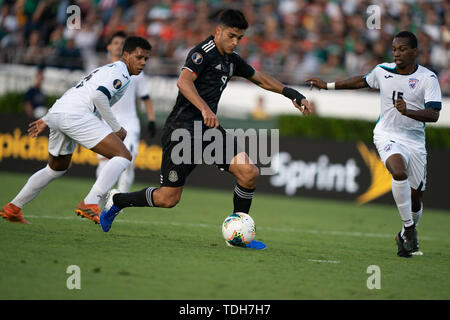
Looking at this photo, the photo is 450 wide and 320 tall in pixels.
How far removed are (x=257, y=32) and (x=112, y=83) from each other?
14.2m

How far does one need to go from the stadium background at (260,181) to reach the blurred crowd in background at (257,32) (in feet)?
0.17

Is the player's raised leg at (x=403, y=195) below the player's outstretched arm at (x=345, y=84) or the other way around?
below

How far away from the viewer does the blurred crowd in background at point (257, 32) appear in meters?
19.4

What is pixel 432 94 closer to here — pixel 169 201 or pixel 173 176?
pixel 173 176

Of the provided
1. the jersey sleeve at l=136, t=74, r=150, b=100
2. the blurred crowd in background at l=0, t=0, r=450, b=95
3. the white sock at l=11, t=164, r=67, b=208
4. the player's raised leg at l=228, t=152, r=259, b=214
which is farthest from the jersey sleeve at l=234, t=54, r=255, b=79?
the blurred crowd in background at l=0, t=0, r=450, b=95

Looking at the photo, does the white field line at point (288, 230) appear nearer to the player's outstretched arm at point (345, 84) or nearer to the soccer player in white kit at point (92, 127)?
the soccer player in white kit at point (92, 127)

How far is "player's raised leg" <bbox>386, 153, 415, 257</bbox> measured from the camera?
25.2 feet

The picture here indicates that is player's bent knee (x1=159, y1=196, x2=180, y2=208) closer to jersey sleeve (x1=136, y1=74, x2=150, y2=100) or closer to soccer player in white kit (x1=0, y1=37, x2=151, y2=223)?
soccer player in white kit (x1=0, y1=37, x2=151, y2=223)

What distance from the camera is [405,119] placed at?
26.5ft

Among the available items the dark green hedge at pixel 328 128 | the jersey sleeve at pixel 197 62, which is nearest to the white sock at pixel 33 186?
the jersey sleeve at pixel 197 62

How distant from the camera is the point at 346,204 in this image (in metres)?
15.9

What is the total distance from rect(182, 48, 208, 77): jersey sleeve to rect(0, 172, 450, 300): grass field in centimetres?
199

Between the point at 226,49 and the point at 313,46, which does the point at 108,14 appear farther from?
the point at 226,49

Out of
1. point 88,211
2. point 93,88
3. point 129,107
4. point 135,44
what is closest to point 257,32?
point 129,107
